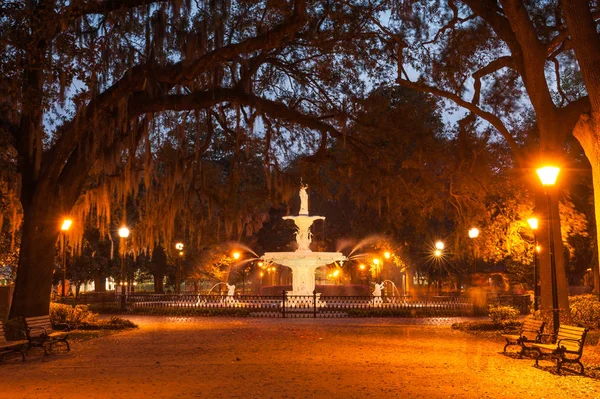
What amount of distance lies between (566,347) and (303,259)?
22.9 m

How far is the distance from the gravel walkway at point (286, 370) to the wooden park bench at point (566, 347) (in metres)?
A: 0.32

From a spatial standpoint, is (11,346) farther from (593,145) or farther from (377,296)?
(377,296)

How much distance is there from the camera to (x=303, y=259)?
113 feet

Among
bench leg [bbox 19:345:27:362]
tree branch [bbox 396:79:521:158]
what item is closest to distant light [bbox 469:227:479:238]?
tree branch [bbox 396:79:521:158]

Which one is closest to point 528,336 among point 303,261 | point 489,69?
point 489,69

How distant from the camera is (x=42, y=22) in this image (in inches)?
492

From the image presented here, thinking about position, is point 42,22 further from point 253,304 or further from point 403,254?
point 403,254

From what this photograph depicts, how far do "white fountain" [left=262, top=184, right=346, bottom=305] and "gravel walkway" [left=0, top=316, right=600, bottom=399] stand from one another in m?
15.6

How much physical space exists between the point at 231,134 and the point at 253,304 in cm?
1169

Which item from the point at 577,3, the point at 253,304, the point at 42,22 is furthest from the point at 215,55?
the point at 253,304

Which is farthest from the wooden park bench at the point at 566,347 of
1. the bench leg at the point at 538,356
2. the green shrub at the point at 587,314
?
the green shrub at the point at 587,314

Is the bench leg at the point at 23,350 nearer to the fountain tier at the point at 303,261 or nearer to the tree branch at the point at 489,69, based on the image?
the tree branch at the point at 489,69

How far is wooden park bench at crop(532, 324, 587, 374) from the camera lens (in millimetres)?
11461

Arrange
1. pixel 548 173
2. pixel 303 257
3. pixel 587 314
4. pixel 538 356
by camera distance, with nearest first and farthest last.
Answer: pixel 538 356, pixel 548 173, pixel 587 314, pixel 303 257
